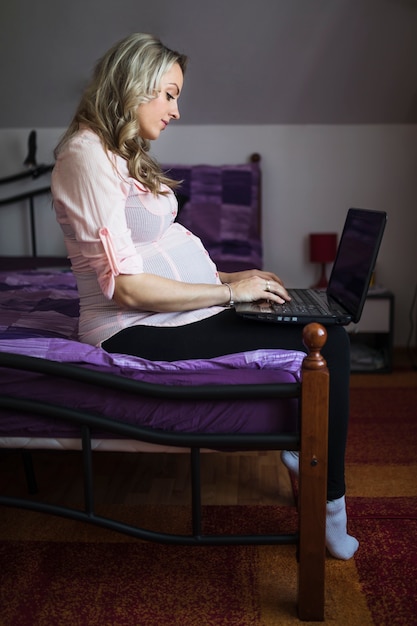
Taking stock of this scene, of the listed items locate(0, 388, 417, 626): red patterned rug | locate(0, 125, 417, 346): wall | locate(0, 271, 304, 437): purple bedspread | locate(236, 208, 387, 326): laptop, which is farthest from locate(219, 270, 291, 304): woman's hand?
locate(0, 125, 417, 346): wall

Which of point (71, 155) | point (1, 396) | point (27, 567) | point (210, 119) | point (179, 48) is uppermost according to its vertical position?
point (179, 48)

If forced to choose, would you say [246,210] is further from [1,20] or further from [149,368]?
[149,368]

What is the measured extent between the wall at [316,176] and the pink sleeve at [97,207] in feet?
7.57

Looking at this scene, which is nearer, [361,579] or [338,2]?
[361,579]

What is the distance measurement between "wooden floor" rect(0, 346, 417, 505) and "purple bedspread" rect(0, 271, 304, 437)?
1.91 ft

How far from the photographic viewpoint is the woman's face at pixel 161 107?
1539 millimetres

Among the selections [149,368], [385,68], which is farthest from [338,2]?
[149,368]

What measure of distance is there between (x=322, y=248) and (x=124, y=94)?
2180 millimetres

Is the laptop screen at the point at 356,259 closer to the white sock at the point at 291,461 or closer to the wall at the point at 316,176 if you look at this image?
the white sock at the point at 291,461

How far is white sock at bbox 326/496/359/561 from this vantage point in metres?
1.51

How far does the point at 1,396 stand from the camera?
141cm

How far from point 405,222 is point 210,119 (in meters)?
1.14

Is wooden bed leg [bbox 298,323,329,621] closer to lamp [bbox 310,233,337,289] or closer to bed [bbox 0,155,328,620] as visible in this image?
bed [bbox 0,155,328,620]

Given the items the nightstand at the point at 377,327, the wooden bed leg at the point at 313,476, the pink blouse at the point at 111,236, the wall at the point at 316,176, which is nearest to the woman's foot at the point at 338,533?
the wooden bed leg at the point at 313,476
